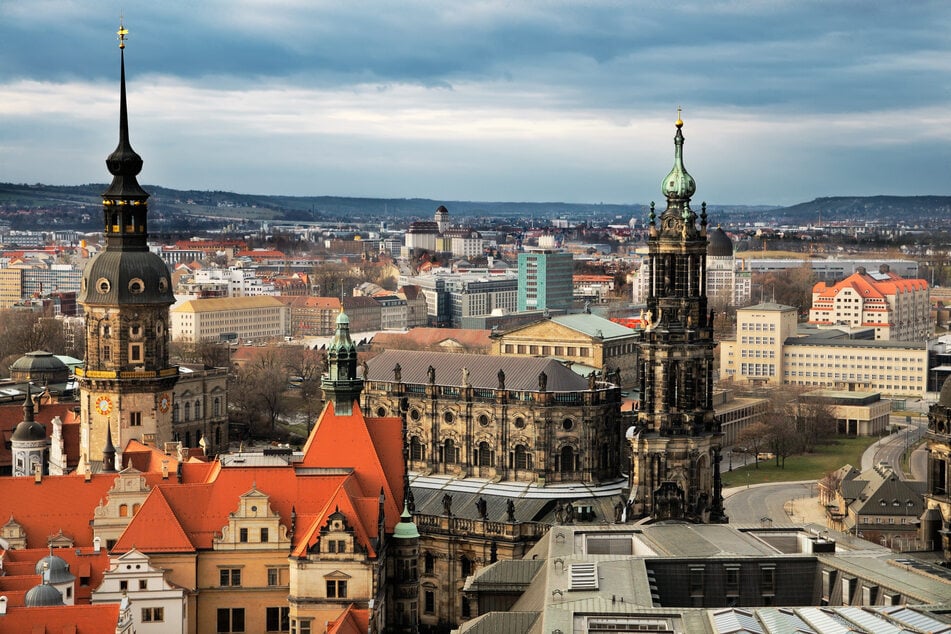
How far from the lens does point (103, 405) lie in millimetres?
95875

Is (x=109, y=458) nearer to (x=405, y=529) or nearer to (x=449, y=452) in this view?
(x=405, y=529)

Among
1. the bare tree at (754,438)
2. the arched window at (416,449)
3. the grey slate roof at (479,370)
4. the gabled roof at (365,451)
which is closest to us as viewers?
the gabled roof at (365,451)

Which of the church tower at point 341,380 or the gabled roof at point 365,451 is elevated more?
the church tower at point 341,380

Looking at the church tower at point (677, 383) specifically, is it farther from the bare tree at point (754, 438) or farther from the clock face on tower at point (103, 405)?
the bare tree at point (754, 438)

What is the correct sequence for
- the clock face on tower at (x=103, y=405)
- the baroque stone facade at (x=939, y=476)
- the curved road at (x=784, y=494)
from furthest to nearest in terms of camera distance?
1. the curved road at (x=784, y=494)
2. the clock face on tower at (x=103, y=405)
3. the baroque stone facade at (x=939, y=476)

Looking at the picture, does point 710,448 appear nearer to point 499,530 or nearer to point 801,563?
point 499,530

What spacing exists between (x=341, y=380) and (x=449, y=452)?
646 inches

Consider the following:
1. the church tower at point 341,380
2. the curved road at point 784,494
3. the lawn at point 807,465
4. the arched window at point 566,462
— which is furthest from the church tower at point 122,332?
the lawn at point 807,465

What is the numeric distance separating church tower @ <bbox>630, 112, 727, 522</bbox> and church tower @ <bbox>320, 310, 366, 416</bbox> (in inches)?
611

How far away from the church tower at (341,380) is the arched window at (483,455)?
14947 millimetres

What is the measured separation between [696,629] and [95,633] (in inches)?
1012

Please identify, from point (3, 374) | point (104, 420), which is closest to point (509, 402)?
point (104, 420)

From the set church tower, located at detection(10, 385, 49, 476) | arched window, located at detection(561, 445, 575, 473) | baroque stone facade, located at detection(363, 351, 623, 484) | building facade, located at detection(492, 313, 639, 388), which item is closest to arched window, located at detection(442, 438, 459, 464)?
baroque stone facade, located at detection(363, 351, 623, 484)

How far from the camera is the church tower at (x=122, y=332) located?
313 feet
